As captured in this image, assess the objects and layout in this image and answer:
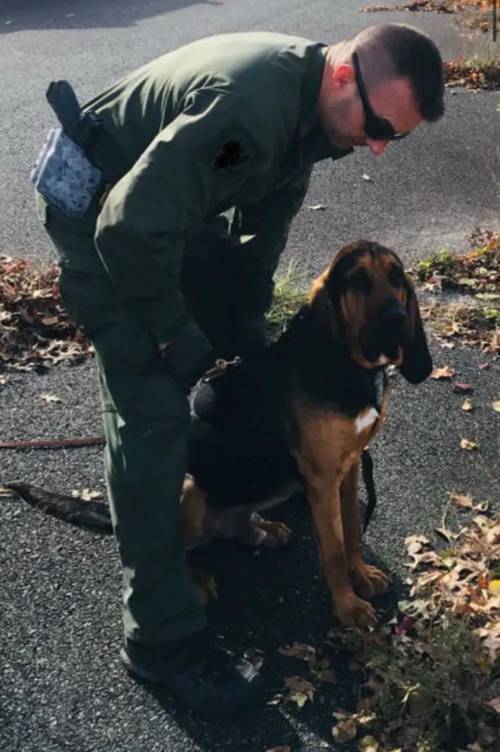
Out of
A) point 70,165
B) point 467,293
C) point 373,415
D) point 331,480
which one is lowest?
point 467,293

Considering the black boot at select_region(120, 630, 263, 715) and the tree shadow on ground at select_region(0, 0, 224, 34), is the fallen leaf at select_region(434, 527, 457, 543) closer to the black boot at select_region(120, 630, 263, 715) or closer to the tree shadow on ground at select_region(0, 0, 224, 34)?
the black boot at select_region(120, 630, 263, 715)

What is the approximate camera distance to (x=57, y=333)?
19.9 feet

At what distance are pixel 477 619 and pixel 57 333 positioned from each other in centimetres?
323

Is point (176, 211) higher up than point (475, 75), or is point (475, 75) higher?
point (176, 211)

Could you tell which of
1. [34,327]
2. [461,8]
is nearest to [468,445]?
[34,327]

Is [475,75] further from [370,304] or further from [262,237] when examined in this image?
[370,304]

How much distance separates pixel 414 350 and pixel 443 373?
6.92ft

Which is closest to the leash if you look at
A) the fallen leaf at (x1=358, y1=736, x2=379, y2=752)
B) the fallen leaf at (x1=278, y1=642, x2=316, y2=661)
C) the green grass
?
the fallen leaf at (x1=278, y1=642, x2=316, y2=661)

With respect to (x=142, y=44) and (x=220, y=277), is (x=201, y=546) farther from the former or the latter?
(x=142, y=44)

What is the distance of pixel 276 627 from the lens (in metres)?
3.89

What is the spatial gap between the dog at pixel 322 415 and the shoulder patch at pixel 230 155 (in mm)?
603

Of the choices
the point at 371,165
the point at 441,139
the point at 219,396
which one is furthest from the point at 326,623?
the point at 441,139

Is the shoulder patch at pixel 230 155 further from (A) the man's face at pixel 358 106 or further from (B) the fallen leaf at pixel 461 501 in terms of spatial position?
(B) the fallen leaf at pixel 461 501

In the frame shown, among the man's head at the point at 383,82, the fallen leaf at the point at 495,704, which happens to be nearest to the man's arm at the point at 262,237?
the man's head at the point at 383,82
